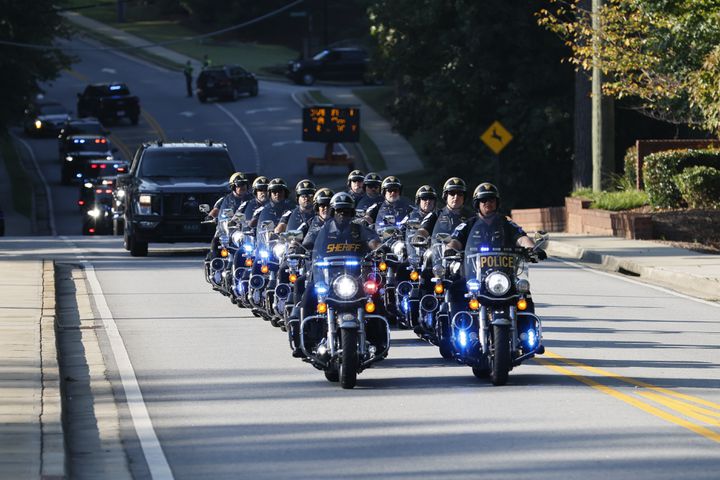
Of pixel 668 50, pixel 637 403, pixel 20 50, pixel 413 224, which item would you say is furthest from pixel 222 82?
pixel 637 403

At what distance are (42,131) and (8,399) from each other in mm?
67927

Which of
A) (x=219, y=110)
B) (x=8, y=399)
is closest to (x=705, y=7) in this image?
(x=8, y=399)

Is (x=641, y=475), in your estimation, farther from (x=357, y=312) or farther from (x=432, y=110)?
(x=432, y=110)

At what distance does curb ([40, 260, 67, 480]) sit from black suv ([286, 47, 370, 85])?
227 ft

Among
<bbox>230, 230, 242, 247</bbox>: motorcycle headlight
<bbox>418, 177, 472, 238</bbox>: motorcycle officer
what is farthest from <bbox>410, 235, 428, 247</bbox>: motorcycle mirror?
<bbox>230, 230, 242, 247</bbox>: motorcycle headlight

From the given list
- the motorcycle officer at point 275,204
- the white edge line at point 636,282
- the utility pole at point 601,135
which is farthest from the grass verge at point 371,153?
the motorcycle officer at point 275,204

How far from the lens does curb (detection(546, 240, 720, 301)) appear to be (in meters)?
24.0

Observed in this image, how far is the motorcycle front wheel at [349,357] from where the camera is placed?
14242 millimetres

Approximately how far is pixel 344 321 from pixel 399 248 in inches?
229

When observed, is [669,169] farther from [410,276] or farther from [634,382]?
[634,382]

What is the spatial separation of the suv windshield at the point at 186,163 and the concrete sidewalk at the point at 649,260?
6.60 metres

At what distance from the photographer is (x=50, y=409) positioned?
42.1 ft

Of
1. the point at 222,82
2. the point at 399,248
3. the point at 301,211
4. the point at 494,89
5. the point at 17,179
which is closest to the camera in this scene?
the point at 301,211

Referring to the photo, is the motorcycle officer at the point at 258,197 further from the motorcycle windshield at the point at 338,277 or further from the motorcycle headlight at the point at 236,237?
the motorcycle windshield at the point at 338,277
